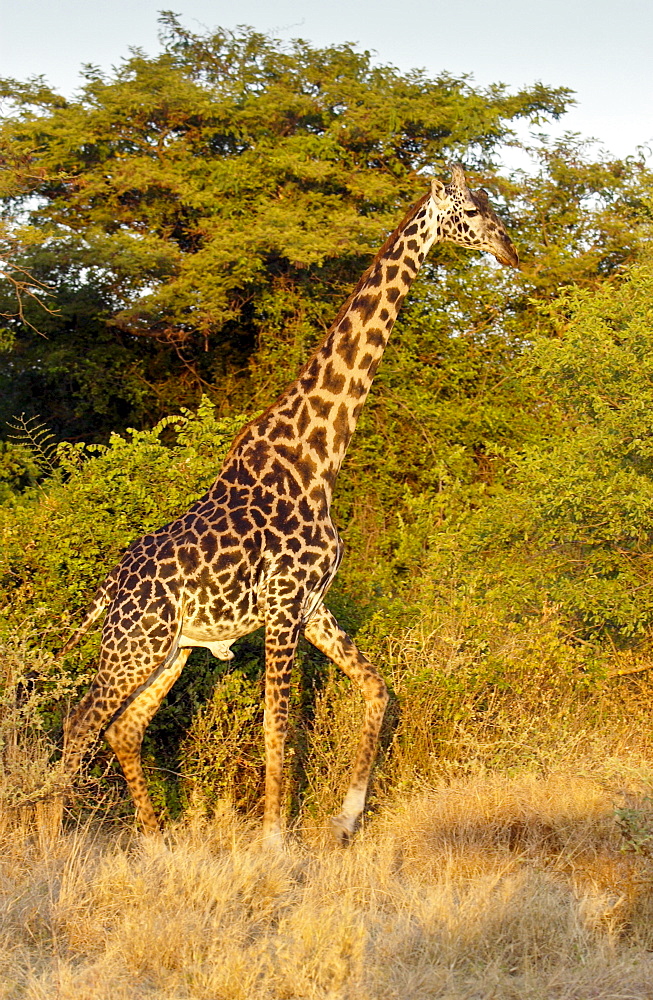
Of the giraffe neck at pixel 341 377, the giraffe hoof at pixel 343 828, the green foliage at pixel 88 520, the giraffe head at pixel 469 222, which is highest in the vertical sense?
the giraffe head at pixel 469 222

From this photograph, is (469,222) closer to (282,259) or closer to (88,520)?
(88,520)

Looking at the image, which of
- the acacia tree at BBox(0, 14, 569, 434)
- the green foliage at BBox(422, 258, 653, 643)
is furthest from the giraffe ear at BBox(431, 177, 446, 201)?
the acacia tree at BBox(0, 14, 569, 434)

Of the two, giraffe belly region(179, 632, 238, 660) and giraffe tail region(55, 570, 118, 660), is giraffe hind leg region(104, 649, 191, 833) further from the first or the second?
giraffe tail region(55, 570, 118, 660)

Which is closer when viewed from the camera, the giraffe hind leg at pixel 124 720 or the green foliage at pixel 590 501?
the giraffe hind leg at pixel 124 720

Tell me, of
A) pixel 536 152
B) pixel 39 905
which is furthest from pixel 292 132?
pixel 39 905

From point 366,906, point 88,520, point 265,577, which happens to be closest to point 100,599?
point 265,577

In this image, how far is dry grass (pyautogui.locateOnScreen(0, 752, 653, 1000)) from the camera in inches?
163

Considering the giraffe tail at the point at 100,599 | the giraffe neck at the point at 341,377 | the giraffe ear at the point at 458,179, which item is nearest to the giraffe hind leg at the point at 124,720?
the giraffe tail at the point at 100,599

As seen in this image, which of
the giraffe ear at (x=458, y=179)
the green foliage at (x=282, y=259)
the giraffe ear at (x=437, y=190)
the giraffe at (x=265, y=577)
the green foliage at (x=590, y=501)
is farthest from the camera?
the green foliage at (x=282, y=259)

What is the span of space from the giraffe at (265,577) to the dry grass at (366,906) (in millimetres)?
524

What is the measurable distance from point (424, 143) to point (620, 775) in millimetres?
11007

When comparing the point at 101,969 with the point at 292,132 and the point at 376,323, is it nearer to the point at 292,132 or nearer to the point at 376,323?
the point at 376,323

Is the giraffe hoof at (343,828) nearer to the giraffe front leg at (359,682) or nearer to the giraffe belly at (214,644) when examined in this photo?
the giraffe front leg at (359,682)

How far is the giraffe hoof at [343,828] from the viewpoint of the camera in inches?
245
